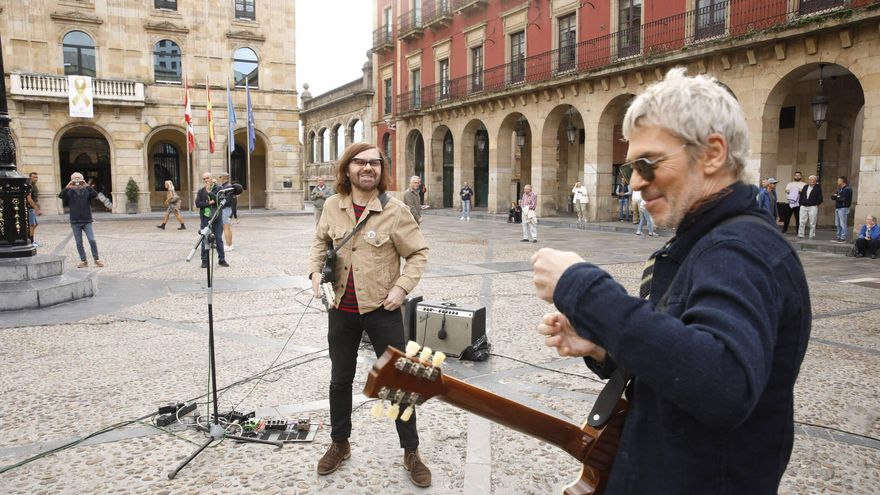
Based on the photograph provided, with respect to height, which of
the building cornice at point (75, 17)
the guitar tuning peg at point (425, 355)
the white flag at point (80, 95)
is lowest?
the guitar tuning peg at point (425, 355)

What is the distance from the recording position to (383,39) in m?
35.2

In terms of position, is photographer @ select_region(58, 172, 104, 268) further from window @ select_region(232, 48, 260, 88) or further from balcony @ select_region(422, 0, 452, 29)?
balcony @ select_region(422, 0, 452, 29)

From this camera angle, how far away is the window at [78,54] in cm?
2634

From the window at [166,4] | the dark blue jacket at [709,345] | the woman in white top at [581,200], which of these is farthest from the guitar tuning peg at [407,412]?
the window at [166,4]

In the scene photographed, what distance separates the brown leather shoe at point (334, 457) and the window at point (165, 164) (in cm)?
3266

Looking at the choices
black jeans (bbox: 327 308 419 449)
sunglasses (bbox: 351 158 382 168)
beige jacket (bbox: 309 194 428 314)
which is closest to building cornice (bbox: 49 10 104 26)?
beige jacket (bbox: 309 194 428 314)

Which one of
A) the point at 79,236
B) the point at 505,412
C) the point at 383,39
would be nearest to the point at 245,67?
the point at 383,39

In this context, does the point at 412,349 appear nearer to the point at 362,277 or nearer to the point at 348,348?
the point at 362,277

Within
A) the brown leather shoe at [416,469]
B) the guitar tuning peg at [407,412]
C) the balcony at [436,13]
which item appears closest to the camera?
the guitar tuning peg at [407,412]

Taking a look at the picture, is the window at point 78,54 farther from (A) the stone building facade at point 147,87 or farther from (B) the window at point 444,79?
(B) the window at point 444,79

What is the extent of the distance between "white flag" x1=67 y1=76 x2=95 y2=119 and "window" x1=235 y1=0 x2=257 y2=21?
25.8 feet

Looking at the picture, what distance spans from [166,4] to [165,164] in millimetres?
8528

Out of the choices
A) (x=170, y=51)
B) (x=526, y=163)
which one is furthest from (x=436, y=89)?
(x=170, y=51)

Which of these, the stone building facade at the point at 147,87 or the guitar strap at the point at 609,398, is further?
the stone building facade at the point at 147,87
